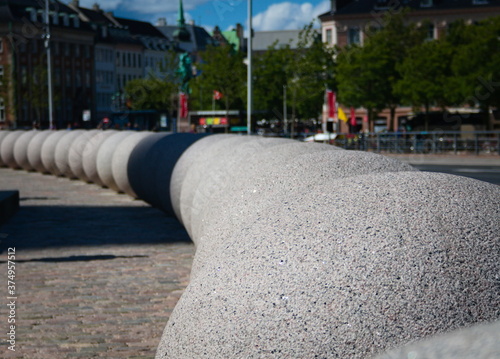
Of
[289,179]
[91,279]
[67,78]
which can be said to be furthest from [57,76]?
[289,179]

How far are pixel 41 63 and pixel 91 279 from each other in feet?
308

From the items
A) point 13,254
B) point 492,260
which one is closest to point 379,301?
→ point 492,260

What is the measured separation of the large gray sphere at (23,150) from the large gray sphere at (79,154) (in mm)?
5700

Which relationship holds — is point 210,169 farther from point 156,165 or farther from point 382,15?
point 382,15

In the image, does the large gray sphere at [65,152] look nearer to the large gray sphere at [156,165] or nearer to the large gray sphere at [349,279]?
the large gray sphere at [156,165]

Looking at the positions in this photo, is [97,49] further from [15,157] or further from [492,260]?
[492,260]

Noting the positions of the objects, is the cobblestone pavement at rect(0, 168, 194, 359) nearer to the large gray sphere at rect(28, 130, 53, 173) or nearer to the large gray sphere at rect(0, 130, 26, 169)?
the large gray sphere at rect(28, 130, 53, 173)

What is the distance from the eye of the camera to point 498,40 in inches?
2184

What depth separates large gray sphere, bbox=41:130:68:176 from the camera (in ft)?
99.4

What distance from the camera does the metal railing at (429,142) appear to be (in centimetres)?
3850

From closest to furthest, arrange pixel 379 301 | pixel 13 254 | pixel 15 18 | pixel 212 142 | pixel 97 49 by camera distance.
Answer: pixel 379 301
pixel 13 254
pixel 212 142
pixel 15 18
pixel 97 49

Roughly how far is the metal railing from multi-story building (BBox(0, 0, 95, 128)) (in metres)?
57.8

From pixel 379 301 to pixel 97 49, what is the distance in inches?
5318

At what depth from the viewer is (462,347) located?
2281 millimetres
